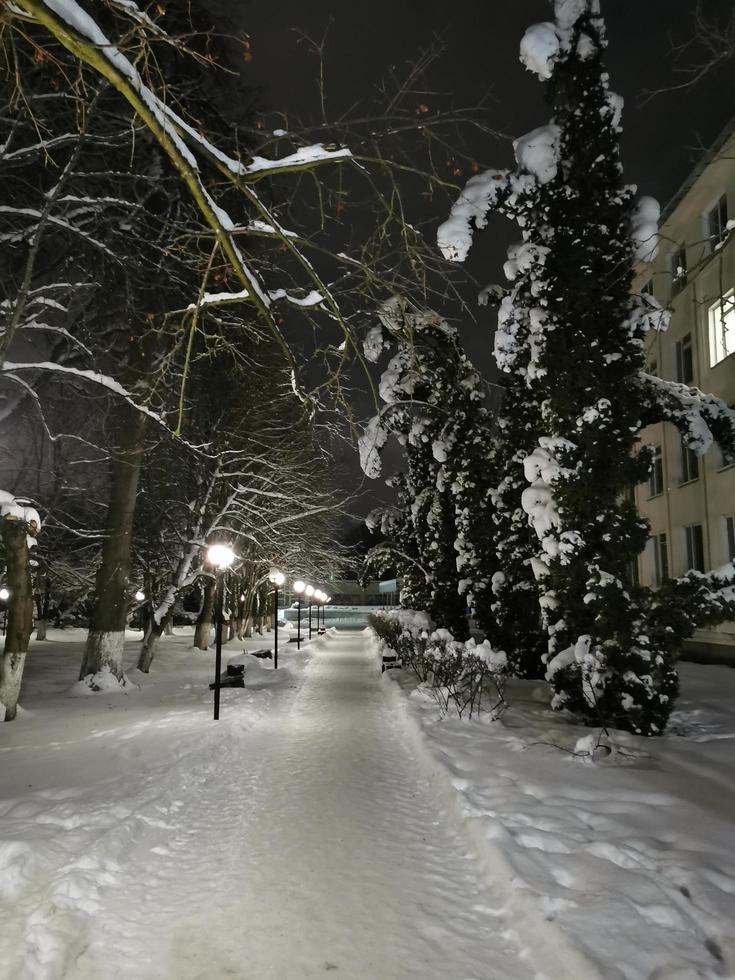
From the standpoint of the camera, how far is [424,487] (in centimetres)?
2392

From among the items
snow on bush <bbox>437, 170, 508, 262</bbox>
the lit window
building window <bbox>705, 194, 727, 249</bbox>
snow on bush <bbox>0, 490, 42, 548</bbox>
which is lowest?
snow on bush <bbox>0, 490, 42, 548</bbox>

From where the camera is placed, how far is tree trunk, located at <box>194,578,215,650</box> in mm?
27128

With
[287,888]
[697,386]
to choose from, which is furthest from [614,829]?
[697,386]

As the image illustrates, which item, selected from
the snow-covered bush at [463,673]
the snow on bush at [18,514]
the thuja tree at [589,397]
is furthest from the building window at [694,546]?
the snow on bush at [18,514]

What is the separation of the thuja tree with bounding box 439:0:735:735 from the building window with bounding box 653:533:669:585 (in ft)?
41.2

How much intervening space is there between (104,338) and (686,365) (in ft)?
55.2

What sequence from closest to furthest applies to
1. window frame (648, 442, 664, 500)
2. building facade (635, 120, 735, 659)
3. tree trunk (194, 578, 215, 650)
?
building facade (635, 120, 735, 659) → window frame (648, 442, 664, 500) → tree trunk (194, 578, 215, 650)

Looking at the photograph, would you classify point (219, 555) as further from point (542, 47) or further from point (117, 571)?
point (542, 47)

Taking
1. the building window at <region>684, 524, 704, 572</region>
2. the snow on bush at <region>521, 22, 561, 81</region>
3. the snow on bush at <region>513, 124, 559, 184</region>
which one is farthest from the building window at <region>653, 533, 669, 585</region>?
the snow on bush at <region>521, 22, 561, 81</region>

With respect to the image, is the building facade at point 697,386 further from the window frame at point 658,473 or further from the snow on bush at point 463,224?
the snow on bush at point 463,224

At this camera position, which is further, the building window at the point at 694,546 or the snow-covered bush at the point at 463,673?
the building window at the point at 694,546

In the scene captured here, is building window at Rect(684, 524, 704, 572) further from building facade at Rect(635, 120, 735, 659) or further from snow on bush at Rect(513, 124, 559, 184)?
snow on bush at Rect(513, 124, 559, 184)

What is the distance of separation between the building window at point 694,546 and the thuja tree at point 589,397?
10405 millimetres

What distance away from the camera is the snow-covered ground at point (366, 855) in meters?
3.68
